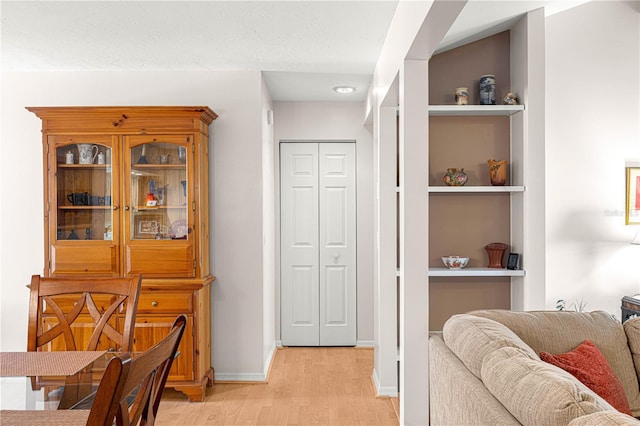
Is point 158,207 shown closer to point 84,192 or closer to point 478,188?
point 84,192

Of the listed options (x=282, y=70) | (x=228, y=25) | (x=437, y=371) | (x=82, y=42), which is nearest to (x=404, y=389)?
(x=437, y=371)

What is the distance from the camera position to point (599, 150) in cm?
401

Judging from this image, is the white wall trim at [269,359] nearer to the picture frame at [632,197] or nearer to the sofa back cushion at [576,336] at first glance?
the sofa back cushion at [576,336]

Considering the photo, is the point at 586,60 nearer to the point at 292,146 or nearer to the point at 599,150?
the point at 599,150

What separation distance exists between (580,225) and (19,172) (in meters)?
4.39

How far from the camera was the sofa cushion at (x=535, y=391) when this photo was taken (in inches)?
53.5

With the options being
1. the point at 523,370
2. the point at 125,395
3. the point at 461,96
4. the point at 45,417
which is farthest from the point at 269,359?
the point at 125,395

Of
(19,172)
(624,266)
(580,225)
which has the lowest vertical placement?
(624,266)

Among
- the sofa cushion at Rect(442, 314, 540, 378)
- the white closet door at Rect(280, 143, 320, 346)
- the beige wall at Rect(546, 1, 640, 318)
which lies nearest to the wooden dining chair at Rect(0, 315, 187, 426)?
the sofa cushion at Rect(442, 314, 540, 378)

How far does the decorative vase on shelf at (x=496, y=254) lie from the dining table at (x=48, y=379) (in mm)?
2509

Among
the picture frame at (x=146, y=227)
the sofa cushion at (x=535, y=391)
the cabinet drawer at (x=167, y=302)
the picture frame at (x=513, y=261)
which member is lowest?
the cabinet drawer at (x=167, y=302)

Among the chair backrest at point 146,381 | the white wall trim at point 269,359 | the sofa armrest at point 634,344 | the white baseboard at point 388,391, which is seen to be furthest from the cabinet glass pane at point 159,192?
the sofa armrest at point 634,344

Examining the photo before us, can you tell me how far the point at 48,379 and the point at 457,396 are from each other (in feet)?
4.79

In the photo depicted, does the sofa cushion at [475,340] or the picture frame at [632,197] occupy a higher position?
the picture frame at [632,197]
